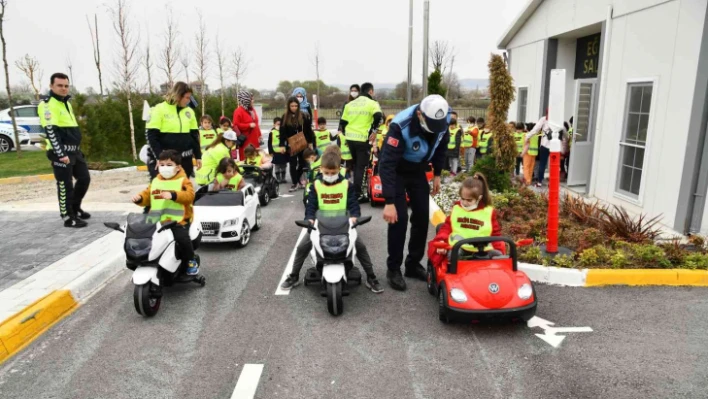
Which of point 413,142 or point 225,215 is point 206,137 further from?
A: point 413,142

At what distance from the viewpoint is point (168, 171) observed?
16.8ft

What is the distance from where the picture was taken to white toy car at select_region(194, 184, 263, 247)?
6.63m

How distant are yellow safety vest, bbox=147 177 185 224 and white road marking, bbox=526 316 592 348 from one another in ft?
12.2

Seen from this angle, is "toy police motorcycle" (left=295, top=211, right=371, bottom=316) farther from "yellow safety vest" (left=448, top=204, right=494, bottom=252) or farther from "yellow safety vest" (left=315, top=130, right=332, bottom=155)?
"yellow safety vest" (left=315, top=130, right=332, bottom=155)

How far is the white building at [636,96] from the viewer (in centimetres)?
686

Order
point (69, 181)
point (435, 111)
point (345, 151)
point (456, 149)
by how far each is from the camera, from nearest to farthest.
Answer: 1. point (435, 111)
2. point (69, 181)
3. point (345, 151)
4. point (456, 149)

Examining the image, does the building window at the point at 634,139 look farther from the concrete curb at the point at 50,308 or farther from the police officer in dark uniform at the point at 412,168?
the concrete curb at the point at 50,308

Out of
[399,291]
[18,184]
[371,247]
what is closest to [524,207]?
[371,247]

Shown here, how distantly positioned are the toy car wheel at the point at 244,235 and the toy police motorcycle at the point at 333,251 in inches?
83.8

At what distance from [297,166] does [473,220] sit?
6.88 meters

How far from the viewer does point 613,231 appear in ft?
21.6

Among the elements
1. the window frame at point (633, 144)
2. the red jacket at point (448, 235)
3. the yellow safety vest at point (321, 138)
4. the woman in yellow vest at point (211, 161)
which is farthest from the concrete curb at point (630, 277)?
the yellow safety vest at point (321, 138)

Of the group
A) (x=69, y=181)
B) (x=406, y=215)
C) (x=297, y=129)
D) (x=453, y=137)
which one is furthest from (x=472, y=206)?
(x=453, y=137)

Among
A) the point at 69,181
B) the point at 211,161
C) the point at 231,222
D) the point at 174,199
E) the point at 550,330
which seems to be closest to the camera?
the point at 550,330
